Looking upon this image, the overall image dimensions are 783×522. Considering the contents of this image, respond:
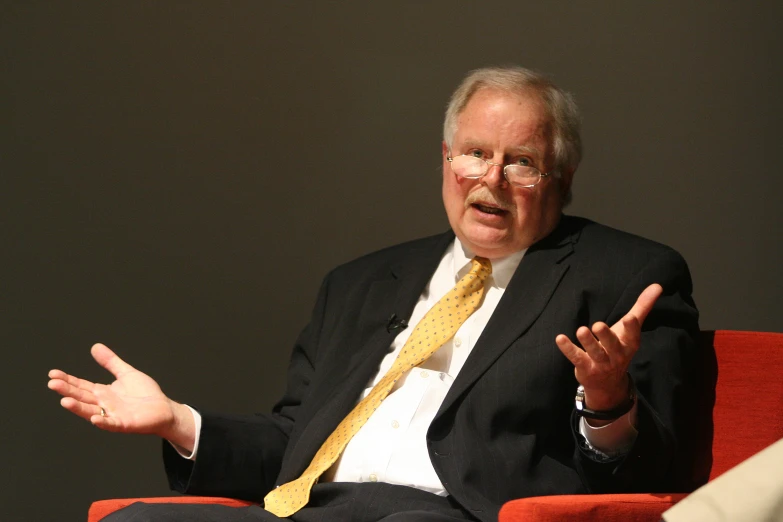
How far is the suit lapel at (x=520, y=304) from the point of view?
7.89 feet

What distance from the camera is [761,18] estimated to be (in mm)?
3566

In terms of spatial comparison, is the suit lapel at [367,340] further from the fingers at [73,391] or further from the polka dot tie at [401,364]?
the fingers at [73,391]

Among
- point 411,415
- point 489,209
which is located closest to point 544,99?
point 489,209

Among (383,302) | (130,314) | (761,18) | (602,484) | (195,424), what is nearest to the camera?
(602,484)

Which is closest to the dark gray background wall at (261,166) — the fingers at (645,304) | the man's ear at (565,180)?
the man's ear at (565,180)

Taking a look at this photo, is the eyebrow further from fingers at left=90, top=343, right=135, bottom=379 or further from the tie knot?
fingers at left=90, top=343, right=135, bottom=379

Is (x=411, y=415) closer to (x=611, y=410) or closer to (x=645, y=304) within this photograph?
(x=611, y=410)

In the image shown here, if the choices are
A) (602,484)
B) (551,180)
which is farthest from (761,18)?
(602,484)

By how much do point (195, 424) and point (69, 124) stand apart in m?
1.64

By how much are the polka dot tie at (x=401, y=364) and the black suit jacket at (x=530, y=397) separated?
5 centimetres

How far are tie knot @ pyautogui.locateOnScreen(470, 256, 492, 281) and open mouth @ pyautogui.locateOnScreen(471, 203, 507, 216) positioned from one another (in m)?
0.13

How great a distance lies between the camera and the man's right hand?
2.33m

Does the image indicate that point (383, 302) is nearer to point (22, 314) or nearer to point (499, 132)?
point (499, 132)

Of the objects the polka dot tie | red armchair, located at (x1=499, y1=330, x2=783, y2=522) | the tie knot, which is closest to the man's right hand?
the polka dot tie
